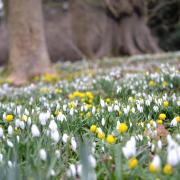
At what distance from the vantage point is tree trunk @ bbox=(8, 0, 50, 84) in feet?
31.2

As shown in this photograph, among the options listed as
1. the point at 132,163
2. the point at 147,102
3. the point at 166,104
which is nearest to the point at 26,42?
the point at 147,102

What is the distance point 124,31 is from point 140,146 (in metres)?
16.5

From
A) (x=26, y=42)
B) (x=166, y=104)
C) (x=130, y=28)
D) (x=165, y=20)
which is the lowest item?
(x=166, y=104)

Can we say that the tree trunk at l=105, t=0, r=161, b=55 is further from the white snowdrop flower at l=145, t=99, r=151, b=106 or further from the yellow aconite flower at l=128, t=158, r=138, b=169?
the yellow aconite flower at l=128, t=158, r=138, b=169

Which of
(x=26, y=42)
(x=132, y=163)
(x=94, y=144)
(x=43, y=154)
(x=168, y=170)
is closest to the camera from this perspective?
(x=168, y=170)

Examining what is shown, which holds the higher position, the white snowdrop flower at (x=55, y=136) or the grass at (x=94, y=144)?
the white snowdrop flower at (x=55, y=136)

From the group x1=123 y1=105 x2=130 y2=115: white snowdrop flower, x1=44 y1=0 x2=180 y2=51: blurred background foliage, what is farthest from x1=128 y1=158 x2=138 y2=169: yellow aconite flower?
x1=44 y1=0 x2=180 y2=51: blurred background foliage

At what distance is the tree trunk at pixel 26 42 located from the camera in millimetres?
9523

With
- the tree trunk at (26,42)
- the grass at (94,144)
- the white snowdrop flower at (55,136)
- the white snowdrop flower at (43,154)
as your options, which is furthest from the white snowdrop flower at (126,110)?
the tree trunk at (26,42)

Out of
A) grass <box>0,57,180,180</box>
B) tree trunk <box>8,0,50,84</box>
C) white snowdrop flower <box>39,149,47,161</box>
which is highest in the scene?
tree trunk <box>8,0,50,84</box>

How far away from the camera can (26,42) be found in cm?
964

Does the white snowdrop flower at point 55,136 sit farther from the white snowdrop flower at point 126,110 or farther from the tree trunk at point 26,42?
the tree trunk at point 26,42

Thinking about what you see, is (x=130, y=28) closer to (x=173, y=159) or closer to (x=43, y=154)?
(x=43, y=154)

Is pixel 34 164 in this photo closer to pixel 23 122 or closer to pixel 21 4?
pixel 23 122
